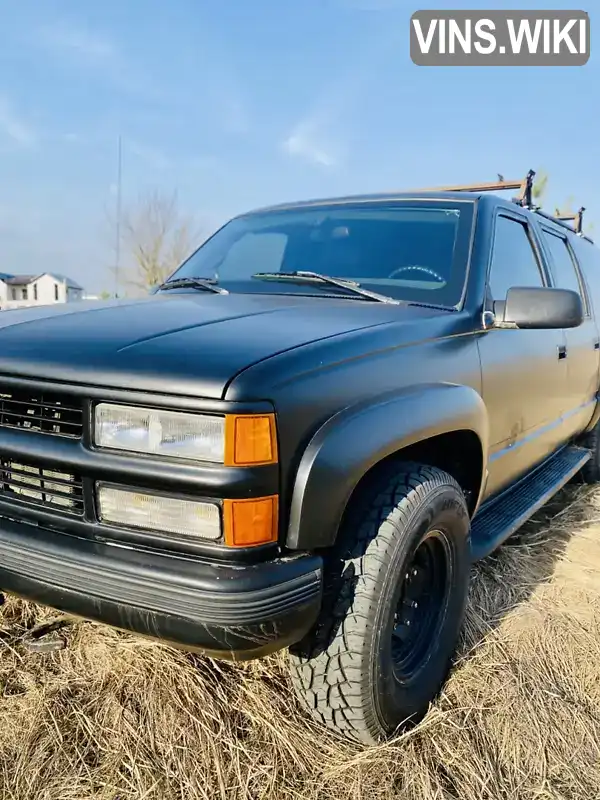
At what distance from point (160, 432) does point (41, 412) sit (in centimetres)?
40

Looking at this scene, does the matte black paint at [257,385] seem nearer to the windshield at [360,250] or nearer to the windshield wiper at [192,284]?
the windshield at [360,250]

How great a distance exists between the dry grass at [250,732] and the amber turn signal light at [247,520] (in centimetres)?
74

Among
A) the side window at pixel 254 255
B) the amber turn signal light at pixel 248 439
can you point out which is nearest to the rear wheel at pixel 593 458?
the side window at pixel 254 255

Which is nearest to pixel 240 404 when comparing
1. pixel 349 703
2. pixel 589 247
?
pixel 349 703

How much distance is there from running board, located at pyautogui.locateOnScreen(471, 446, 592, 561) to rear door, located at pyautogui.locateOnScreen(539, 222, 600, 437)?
24 cm

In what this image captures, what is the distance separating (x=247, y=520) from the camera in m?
1.49

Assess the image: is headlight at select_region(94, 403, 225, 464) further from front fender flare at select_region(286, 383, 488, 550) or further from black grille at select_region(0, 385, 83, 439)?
front fender flare at select_region(286, 383, 488, 550)

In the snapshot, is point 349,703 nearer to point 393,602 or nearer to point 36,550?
point 393,602

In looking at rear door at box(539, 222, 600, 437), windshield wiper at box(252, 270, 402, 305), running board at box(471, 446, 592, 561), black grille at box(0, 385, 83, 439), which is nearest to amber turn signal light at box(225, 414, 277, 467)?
black grille at box(0, 385, 83, 439)

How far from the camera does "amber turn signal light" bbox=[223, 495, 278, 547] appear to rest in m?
1.49

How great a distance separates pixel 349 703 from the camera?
5.76 feet

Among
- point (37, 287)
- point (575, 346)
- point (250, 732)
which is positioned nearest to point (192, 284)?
point (250, 732)

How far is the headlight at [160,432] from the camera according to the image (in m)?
1.50

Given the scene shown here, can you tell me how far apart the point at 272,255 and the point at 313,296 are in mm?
620
